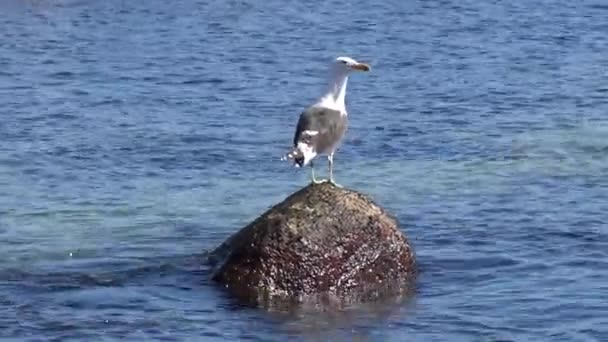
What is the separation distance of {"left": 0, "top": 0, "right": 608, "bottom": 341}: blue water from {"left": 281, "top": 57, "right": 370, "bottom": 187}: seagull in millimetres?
1318

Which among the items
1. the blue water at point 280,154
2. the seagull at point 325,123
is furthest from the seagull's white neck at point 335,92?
the blue water at point 280,154

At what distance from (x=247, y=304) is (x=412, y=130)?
7.55 metres

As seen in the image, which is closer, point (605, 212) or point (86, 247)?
point (86, 247)

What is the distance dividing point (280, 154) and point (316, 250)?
5.82 m

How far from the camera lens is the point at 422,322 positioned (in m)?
12.6

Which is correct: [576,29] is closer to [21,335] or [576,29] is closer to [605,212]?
[605,212]

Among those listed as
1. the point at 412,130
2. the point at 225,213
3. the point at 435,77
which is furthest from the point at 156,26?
the point at 225,213

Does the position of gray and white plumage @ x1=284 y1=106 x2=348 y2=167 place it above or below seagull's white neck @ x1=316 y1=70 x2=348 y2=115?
below

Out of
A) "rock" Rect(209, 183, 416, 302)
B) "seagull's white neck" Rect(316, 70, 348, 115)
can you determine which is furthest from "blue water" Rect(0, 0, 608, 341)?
"seagull's white neck" Rect(316, 70, 348, 115)

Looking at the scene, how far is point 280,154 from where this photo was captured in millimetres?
18625

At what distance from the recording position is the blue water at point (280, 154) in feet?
42.1

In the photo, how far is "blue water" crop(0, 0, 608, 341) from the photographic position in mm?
12820

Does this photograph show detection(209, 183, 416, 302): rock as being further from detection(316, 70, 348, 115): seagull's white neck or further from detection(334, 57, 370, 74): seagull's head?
detection(334, 57, 370, 74): seagull's head

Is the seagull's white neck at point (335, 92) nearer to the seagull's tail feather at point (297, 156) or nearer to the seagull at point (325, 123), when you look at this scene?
the seagull at point (325, 123)
